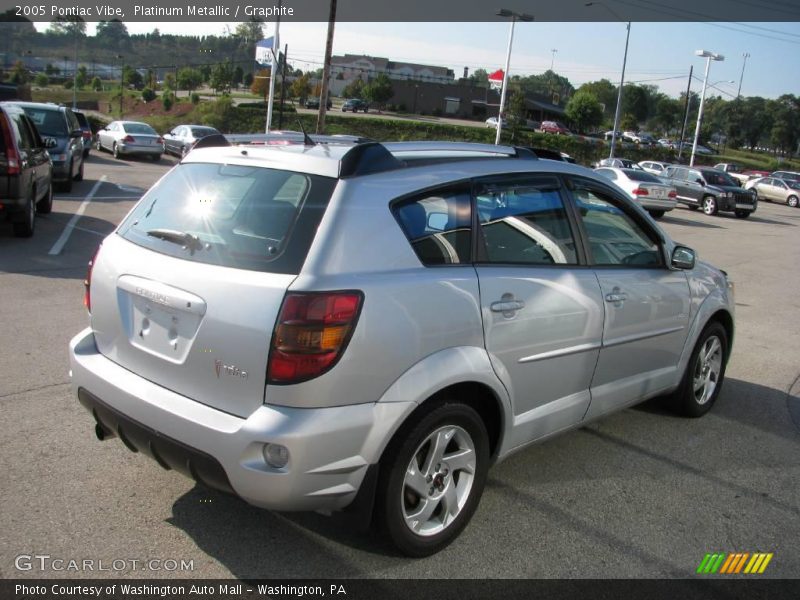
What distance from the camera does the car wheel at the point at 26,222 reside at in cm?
1028

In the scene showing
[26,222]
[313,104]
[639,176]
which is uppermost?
[313,104]

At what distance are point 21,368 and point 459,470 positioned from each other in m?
3.54

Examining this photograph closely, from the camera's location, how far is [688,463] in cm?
454

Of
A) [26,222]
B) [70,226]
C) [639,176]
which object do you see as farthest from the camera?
[639,176]

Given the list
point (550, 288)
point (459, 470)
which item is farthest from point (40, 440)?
→ point (550, 288)

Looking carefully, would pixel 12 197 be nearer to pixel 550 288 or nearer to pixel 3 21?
pixel 550 288

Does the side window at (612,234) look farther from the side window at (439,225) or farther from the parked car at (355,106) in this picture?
the parked car at (355,106)

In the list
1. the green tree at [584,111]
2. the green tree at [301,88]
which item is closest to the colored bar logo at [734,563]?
the green tree at [301,88]

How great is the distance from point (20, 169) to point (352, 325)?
28.1 feet

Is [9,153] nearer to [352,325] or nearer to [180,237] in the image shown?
[180,237]

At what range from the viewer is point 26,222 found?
1044cm

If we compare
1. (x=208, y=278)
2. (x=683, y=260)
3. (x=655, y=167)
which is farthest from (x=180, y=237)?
(x=655, y=167)

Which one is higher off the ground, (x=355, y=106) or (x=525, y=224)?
(x=355, y=106)

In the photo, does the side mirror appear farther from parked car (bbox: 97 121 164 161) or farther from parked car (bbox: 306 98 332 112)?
parked car (bbox: 306 98 332 112)
